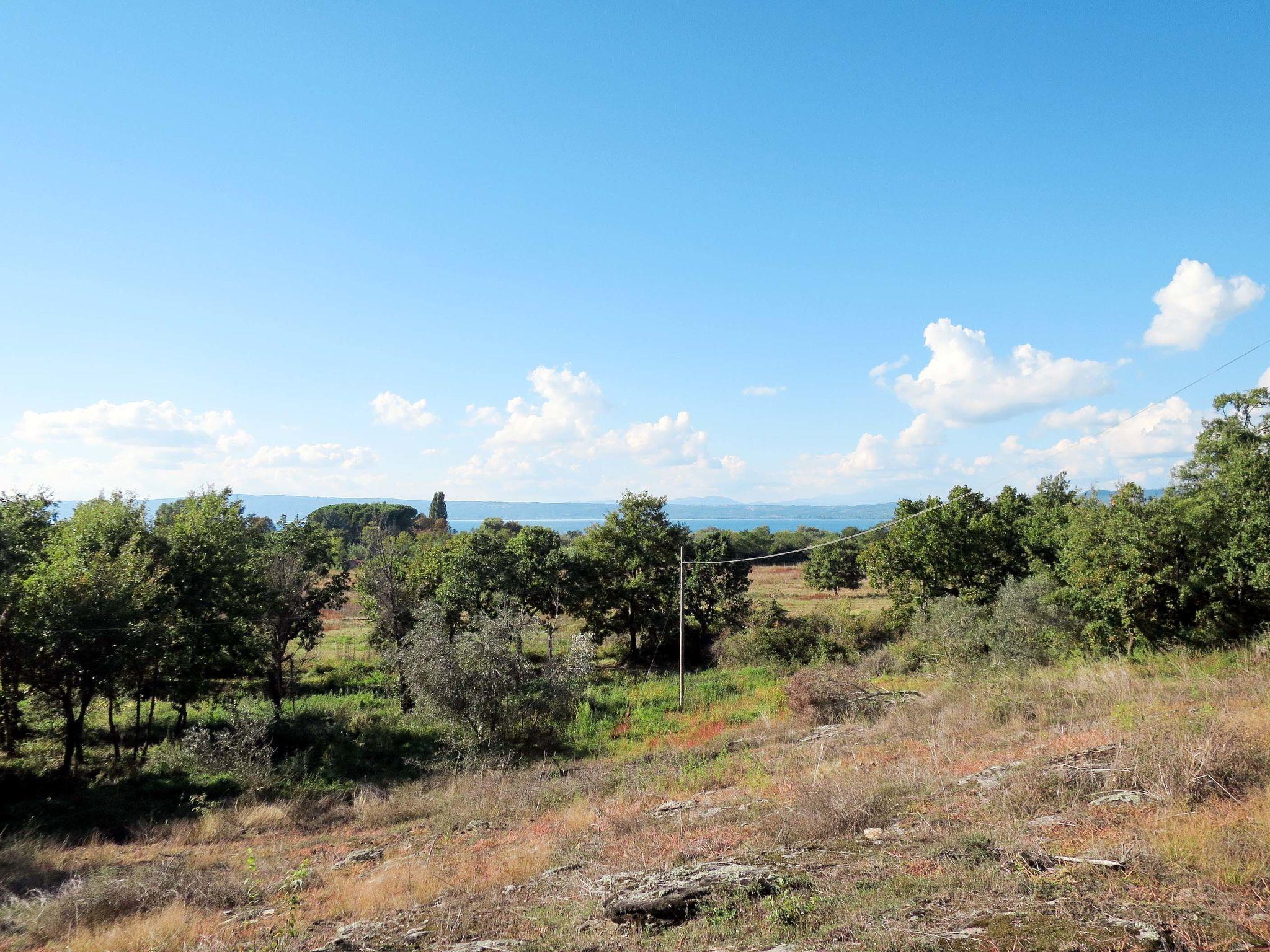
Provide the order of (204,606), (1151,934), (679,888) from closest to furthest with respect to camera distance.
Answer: (1151,934) < (679,888) < (204,606)

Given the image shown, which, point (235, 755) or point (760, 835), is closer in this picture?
point (760, 835)

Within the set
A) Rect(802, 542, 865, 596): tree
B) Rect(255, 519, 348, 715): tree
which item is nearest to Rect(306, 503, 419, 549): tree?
Rect(802, 542, 865, 596): tree

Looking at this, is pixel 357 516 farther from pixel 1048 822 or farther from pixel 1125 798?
pixel 1125 798

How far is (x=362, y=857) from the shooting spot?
11.0 metres

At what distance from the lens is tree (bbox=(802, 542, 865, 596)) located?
192ft

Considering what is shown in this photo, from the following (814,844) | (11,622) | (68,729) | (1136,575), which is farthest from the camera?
(1136,575)

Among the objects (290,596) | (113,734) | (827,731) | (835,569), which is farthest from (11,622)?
(835,569)

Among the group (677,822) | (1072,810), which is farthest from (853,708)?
(1072,810)

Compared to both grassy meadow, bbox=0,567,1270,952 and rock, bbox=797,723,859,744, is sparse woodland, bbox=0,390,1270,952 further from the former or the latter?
rock, bbox=797,723,859,744

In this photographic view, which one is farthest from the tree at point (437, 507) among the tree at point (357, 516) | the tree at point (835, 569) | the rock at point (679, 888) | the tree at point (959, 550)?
the rock at point (679, 888)

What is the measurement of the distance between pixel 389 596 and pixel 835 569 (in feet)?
146

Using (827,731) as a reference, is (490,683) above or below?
above

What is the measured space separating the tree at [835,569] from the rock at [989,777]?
50049 mm

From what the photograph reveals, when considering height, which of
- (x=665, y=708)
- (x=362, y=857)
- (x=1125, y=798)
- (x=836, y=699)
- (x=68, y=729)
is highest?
(x=1125, y=798)
